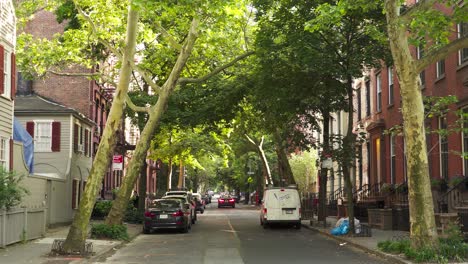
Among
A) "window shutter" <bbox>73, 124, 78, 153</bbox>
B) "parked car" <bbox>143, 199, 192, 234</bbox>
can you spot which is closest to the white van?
"parked car" <bbox>143, 199, 192, 234</bbox>

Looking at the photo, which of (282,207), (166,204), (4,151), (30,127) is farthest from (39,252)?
(30,127)

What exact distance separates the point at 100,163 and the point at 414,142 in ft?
26.0

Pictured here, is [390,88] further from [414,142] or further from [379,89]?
[414,142]

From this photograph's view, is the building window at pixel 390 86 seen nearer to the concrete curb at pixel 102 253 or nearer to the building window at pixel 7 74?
the concrete curb at pixel 102 253

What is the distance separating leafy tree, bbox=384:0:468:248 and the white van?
1226cm

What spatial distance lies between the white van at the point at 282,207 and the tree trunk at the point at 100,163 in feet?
37.5

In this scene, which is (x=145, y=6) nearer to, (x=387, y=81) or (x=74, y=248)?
(x=74, y=248)

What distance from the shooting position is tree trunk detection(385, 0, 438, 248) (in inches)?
477

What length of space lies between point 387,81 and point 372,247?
511 inches

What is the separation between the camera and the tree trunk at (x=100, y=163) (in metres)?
13.7

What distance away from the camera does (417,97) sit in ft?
41.0

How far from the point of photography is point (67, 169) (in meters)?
27.8

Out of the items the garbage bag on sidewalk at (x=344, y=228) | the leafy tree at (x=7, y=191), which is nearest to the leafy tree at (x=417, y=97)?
the garbage bag on sidewalk at (x=344, y=228)

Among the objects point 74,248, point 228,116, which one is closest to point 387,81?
point 228,116
